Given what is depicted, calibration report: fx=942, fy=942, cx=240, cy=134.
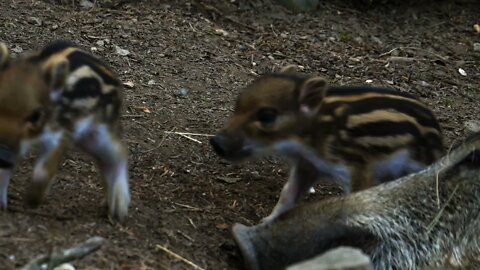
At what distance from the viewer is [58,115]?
4145mm

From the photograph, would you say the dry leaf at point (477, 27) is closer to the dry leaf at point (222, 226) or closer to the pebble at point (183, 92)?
the pebble at point (183, 92)

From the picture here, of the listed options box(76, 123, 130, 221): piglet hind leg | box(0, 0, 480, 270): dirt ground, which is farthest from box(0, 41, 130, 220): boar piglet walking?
box(0, 0, 480, 270): dirt ground

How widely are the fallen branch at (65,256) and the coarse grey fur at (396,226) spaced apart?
65 centimetres

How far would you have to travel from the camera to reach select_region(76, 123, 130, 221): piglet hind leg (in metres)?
4.35

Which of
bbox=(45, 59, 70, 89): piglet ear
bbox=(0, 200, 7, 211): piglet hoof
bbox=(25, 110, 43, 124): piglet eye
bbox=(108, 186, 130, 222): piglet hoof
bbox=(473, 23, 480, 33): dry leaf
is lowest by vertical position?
bbox=(473, 23, 480, 33): dry leaf

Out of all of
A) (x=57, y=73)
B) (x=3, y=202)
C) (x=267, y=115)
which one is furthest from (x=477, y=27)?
(x=3, y=202)

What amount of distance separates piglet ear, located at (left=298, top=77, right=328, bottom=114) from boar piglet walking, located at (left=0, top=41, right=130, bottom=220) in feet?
3.38

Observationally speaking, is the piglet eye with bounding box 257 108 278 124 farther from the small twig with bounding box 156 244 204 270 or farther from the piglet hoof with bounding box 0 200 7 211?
the piglet hoof with bounding box 0 200 7 211

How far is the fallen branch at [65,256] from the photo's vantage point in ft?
12.1

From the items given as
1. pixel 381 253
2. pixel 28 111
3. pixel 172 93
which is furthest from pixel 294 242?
pixel 172 93

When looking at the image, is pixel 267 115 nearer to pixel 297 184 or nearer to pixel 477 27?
pixel 297 184

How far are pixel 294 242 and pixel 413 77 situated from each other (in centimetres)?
408

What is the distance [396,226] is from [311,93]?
1.13 meters

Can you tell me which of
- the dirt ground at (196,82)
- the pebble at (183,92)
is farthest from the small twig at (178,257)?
the pebble at (183,92)
